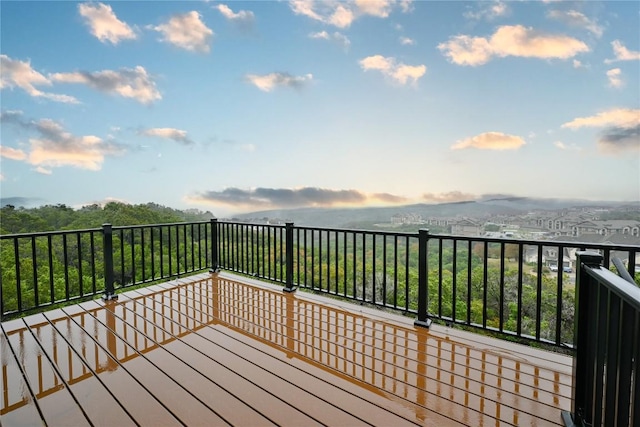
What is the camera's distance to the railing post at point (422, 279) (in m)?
2.81

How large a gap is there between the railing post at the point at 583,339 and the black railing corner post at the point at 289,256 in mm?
2885

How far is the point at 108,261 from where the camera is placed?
3639 millimetres

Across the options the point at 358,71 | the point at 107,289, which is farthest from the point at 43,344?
the point at 358,71

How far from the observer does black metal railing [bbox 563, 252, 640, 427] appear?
0.93 meters

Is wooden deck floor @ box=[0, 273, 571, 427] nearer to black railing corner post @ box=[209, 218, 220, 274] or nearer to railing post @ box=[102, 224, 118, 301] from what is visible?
railing post @ box=[102, 224, 118, 301]

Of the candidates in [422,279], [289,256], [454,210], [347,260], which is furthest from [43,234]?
[454,210]

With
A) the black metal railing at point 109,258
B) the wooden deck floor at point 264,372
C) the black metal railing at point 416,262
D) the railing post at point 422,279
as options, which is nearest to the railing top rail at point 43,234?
the black metal railing at point 109,258

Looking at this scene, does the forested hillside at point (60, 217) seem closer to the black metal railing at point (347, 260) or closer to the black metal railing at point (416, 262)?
the black metal railing at point (347, 260)

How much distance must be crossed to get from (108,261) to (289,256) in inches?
86.4

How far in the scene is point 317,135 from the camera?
36.8ft

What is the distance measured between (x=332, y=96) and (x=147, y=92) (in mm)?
6189

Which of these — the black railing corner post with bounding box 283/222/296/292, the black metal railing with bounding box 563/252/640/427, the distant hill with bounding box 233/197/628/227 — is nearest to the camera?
the black metal railing with bounding box 563/252/640/427

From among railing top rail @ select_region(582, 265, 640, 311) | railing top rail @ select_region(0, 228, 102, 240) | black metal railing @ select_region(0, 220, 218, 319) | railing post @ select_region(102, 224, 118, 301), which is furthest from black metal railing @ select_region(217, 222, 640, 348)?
railing top rail @ select_region(0, 228, 102, 240)

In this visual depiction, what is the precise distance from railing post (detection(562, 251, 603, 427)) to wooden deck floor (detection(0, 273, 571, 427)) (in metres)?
0.23
